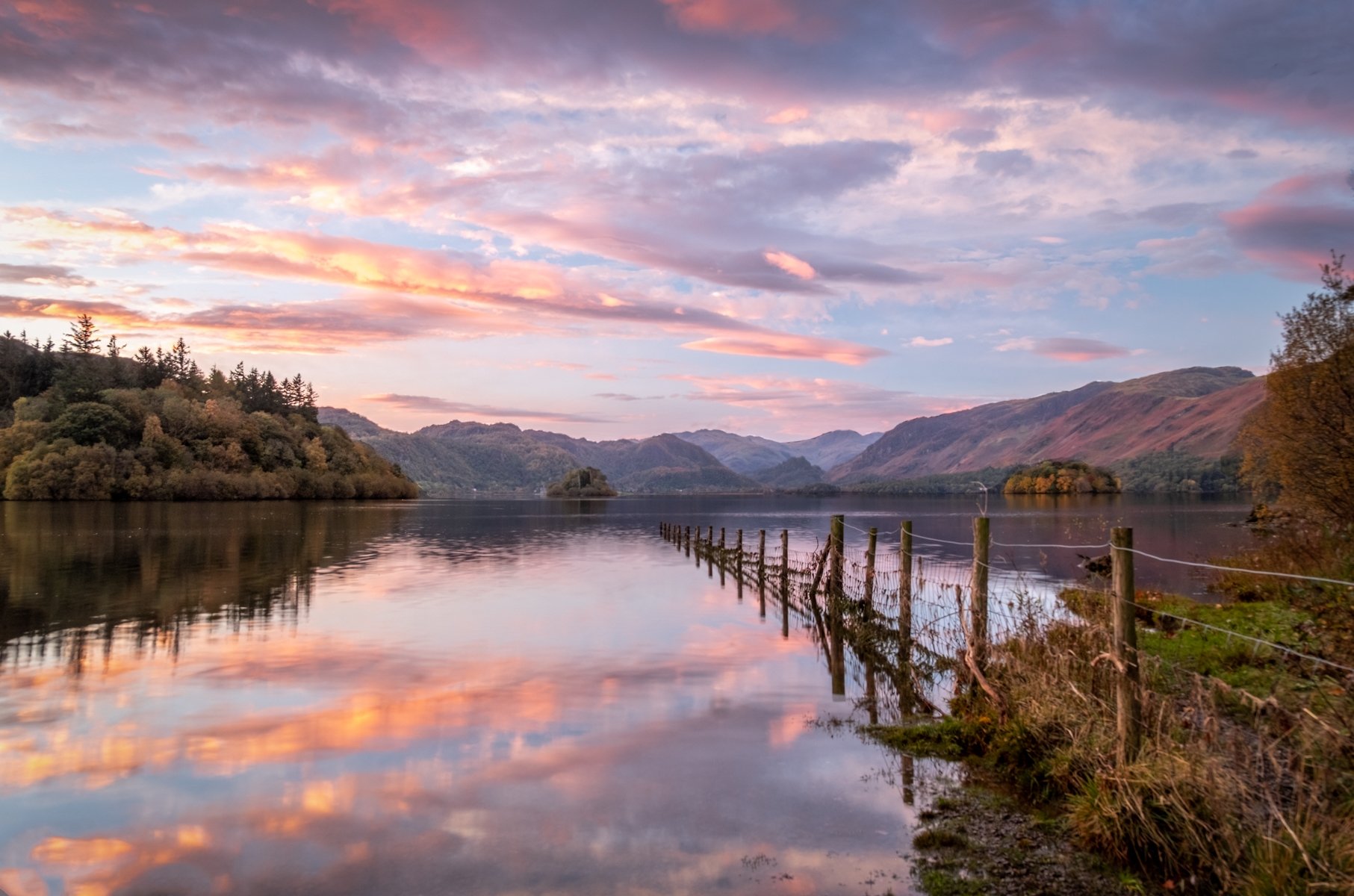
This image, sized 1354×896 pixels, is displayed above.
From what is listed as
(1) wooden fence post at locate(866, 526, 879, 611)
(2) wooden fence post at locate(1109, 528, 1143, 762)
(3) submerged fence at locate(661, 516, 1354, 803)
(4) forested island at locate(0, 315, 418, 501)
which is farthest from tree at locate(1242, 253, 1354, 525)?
(4) forested island at locate(0, 315, 418, 501)

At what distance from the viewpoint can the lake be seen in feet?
26.7

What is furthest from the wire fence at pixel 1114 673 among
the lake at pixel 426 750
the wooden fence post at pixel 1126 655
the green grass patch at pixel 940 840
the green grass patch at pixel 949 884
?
the green grass patch at pixel 949 884

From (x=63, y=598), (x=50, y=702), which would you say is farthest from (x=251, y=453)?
(x=50, y=702)

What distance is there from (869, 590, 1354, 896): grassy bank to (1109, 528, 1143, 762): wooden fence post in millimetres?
149

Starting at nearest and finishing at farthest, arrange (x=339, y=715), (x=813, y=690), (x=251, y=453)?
(x=339, y=715) < (x=813, y=690) < (x=251, y=453)

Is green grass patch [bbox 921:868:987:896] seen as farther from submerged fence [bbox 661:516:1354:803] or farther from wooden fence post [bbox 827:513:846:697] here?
wooden fence post [bbox 827:513:846:697]

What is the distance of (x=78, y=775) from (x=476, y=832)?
5647 millimetres

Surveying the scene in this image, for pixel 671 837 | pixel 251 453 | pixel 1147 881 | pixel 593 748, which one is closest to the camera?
pixel 1147 881

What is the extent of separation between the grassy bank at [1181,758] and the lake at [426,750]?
4.01 ft

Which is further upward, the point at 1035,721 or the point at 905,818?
the point at 1035,721

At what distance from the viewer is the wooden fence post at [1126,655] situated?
845 centimetres

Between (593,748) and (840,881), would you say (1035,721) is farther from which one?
(593,748)

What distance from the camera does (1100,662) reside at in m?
10.2

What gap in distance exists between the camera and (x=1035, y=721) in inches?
406
